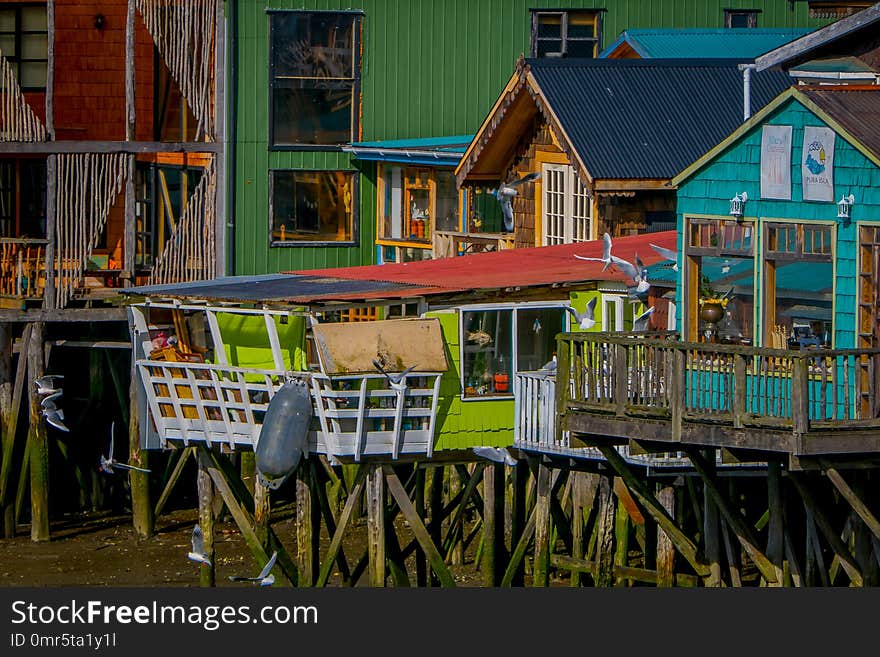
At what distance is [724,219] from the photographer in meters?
31.2

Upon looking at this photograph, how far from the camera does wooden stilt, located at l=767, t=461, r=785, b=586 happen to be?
30.2 meters

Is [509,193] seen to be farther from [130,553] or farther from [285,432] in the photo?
[285,432]

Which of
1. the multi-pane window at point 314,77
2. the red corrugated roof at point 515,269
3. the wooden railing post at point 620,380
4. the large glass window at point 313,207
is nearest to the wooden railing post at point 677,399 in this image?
the wooden railing post at point 620,380

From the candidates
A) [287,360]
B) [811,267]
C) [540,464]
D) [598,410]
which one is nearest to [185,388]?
[287,360]

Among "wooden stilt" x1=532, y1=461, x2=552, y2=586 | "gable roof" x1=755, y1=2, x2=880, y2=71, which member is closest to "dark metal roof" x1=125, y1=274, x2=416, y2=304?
"wooden stilt" x1=532, y1=461, x2=552, y2=586

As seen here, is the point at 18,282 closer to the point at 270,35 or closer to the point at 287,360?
the point at 270,35

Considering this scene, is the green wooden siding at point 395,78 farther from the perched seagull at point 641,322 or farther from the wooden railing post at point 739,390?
the wooden railing post at point 739,390

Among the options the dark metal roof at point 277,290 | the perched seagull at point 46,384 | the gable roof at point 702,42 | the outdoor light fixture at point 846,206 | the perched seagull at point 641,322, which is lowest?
the perched seagull at point 46,384

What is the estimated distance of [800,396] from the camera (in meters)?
28.0

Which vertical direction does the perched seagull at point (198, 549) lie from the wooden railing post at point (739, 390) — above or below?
below

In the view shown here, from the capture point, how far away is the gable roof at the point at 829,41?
32.4m

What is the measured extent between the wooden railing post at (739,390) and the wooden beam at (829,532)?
125 centimetres

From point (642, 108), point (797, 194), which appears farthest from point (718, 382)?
point (642, 108)

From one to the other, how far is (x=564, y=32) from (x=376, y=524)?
15.6 metres
